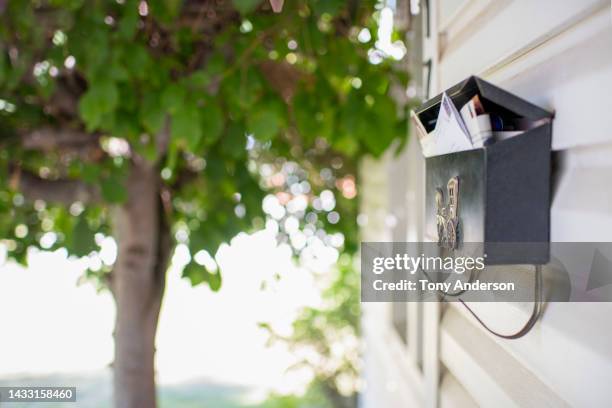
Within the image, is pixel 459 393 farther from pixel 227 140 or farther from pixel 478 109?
pixel 227 140

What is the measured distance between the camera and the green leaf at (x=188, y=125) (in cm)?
148

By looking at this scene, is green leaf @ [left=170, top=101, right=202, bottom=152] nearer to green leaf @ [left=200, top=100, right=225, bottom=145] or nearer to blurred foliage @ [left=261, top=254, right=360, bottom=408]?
green leaf @ [left=200, top=100, right=225, bottom=145]

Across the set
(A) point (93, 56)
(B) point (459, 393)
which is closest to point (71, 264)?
(A) point (93, 56)

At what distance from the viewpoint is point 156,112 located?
168cm

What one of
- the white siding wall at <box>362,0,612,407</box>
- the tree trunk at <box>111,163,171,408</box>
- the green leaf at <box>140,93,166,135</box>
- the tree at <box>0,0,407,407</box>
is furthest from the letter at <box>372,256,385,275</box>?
the tree trunk at <box>111,163,171,408</box>

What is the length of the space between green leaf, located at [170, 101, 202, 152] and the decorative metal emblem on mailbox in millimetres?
723

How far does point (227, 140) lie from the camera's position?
191 cm

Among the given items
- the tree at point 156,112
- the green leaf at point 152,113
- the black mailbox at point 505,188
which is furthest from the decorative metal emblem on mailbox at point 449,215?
the green leaf at point 152,113

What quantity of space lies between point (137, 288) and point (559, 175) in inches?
76.5

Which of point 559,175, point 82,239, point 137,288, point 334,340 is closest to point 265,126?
point 559,175

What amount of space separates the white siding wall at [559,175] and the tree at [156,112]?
433 millimetres

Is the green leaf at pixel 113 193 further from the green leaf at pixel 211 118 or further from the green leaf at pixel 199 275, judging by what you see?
the green leaf at pixel 211 118

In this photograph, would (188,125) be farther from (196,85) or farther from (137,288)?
(137,288)

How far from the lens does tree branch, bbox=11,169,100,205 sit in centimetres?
248
